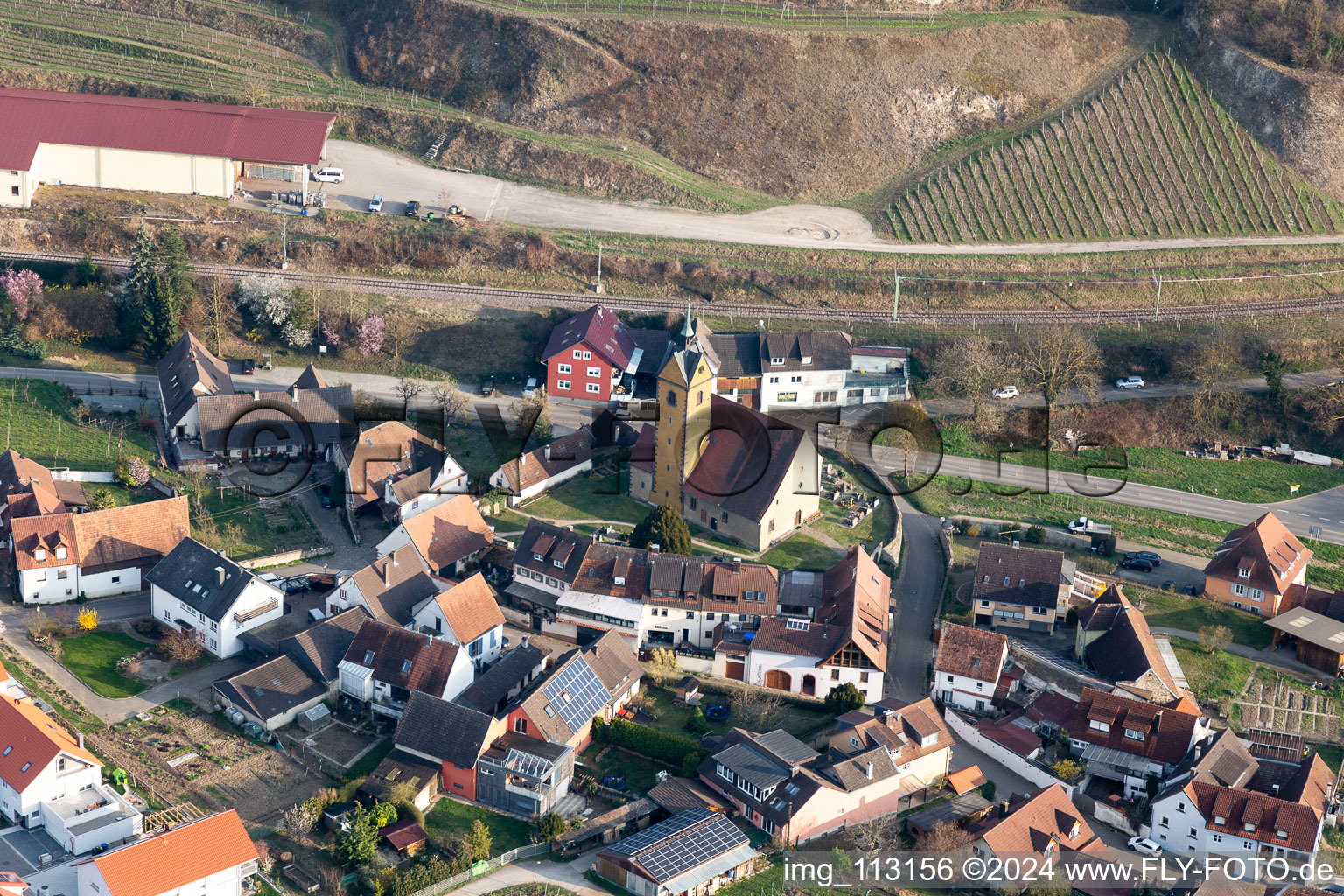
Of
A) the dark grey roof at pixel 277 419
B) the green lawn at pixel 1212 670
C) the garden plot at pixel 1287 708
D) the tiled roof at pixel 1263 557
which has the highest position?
the dark grey roof at pixel 277 419

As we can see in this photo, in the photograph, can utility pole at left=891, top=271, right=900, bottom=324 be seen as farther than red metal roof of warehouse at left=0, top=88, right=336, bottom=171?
No

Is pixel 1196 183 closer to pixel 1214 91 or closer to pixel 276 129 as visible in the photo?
pixel 1214 91

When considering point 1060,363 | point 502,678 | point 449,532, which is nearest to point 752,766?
point 502,678

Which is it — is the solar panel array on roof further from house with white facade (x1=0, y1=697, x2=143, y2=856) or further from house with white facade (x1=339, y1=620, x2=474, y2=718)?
house with white facade (x1=0, y1=697, x2=143, y2=856)

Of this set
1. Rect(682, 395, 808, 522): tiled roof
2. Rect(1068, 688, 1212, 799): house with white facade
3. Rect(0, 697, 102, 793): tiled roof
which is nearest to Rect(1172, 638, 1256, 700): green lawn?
Rect(1068, 688, 1212, 799): house with white facade

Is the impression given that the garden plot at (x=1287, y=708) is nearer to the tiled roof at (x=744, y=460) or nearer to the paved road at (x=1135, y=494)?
the paved road at (x=1135, y=494)

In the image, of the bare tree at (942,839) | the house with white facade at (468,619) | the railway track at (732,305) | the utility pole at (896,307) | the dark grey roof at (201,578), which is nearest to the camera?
the bare tree at (942,839)

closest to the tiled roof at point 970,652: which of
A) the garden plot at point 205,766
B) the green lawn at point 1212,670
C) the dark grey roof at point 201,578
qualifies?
the green lawn at point 1212,670
